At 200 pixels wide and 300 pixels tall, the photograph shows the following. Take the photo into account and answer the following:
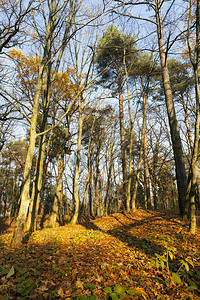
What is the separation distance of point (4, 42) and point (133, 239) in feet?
27.1

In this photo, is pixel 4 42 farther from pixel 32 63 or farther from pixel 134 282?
pixel 134 282

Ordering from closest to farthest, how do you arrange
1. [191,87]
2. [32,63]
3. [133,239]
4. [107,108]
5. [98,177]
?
[133,239], [32,63], [191,87], [107,108], [98,177]

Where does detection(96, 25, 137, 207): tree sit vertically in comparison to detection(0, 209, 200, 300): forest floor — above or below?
above

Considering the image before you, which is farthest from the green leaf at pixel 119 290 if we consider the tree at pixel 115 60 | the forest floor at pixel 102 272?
the tree at pixel 115 60

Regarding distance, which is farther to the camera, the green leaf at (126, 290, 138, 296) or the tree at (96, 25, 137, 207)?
the tree at (96, 25, 137, 207)

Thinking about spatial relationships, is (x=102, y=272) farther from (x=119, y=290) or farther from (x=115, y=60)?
(x=115, y=60)

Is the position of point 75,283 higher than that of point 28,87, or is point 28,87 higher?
point 28,87

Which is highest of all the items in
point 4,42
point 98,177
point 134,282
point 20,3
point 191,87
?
point 191,87

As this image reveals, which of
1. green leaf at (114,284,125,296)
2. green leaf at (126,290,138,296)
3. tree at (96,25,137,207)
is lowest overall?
green leaf at (126,290,138,296)

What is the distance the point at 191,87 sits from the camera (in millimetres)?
13008

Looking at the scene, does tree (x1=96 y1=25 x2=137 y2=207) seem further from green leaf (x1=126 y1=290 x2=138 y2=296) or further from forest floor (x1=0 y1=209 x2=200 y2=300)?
green leaf (x1=126 y1=290 x2=138 y2=296)

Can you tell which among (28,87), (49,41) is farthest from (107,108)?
(49,41)

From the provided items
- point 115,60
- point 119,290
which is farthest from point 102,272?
point 115,60

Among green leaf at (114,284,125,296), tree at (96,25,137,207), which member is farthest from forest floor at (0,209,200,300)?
tree at (96,25,137,207)
